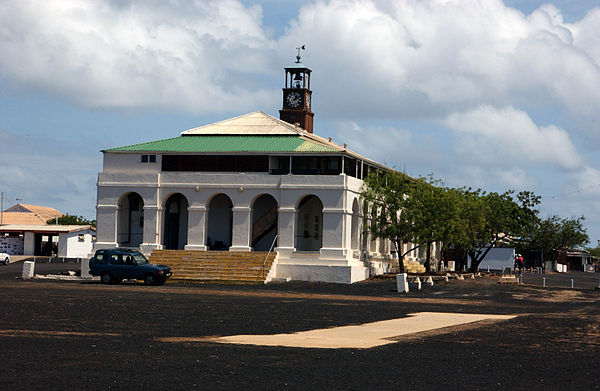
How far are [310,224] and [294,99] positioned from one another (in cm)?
1595

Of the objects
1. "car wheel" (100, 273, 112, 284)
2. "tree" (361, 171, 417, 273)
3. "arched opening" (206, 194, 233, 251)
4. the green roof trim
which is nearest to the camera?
"car wheel" (100, 273, 112, 284)

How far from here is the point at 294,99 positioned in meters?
71.2

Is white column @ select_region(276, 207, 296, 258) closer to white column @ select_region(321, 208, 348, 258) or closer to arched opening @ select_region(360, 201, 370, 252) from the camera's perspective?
white column @ select_region(321, 208, 348, 258)

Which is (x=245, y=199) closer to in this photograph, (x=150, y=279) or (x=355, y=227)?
(x=355, y=227)

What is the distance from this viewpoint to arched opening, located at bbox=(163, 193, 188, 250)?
58.7 metres

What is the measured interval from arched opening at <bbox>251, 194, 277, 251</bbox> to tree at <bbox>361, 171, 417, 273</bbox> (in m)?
6.19

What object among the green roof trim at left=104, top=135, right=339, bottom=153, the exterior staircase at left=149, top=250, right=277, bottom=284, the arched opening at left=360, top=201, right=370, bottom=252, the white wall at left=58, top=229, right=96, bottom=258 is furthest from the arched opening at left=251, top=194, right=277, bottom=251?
the white wall at left=58, top=229, right=96, bottom=258

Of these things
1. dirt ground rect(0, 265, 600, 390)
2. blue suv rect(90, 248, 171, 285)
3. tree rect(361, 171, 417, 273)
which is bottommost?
dirt ground rect(0, 265, 600, 390)

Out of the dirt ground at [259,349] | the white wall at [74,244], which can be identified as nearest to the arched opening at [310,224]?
the dirt ground at [259,349]

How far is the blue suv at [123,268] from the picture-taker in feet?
147

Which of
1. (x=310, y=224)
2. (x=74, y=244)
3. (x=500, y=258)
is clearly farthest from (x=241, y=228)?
(x=500, y=258)

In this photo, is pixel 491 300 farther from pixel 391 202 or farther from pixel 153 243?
pixel 153 243

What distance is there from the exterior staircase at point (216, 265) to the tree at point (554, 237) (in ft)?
195

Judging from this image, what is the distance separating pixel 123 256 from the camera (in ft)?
151
